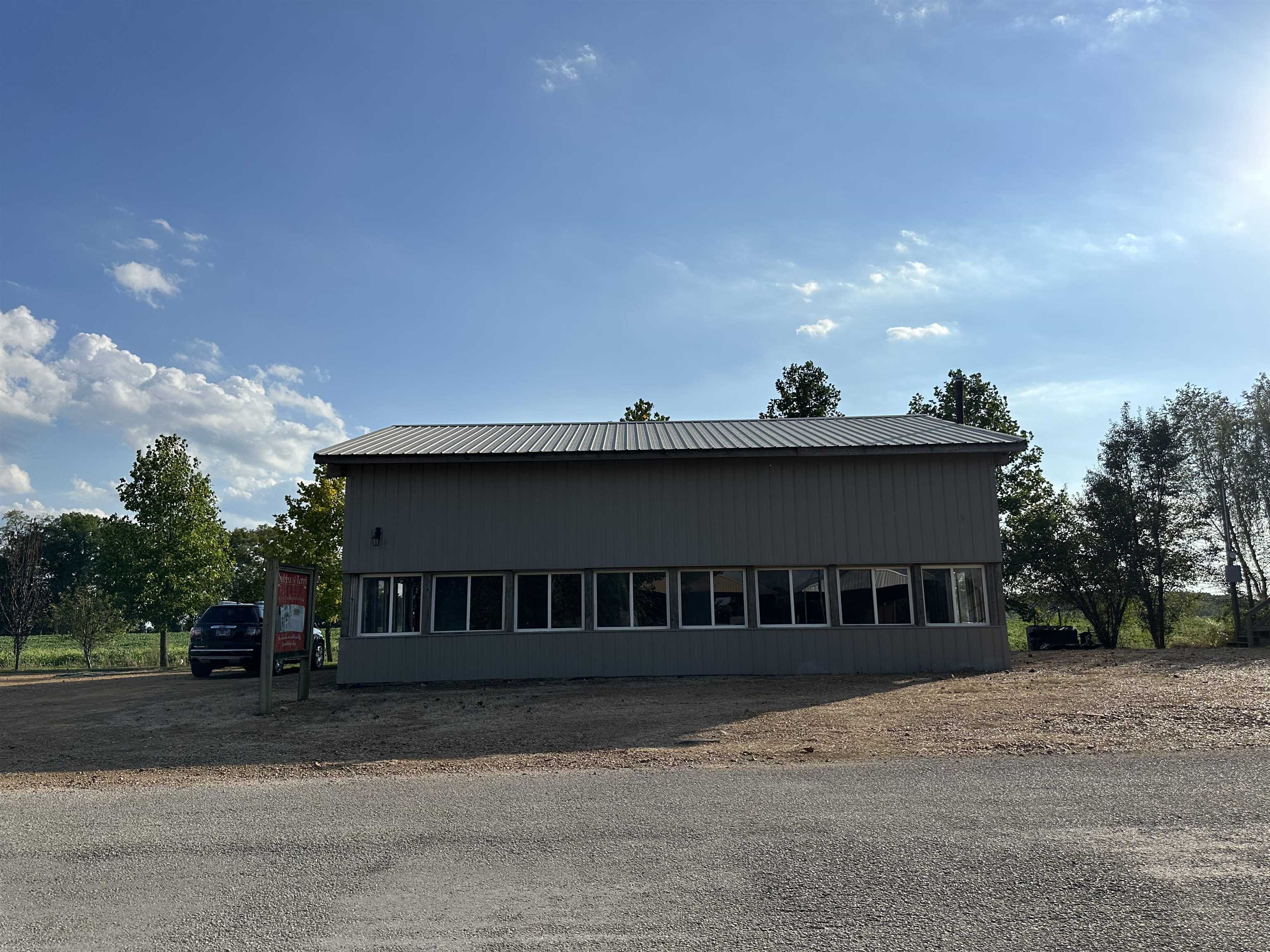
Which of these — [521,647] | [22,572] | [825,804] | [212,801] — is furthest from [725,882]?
[22,572]

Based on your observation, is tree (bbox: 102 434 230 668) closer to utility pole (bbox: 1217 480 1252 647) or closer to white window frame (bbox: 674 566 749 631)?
white window frame (bbox: 674 566 749 631)

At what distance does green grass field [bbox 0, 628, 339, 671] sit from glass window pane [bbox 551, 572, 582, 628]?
7.20 meters

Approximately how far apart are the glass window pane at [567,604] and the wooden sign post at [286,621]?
491 cm

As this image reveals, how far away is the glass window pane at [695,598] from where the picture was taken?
59.1 feet

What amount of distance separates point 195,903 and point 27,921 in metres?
0.82

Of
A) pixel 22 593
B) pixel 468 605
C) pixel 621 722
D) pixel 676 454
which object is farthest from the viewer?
pixel 22 593

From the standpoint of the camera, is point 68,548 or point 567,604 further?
point 68,548

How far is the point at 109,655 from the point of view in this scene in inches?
1186

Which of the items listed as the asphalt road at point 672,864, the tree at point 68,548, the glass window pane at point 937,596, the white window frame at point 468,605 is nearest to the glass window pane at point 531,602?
the white window frame at point 468,605

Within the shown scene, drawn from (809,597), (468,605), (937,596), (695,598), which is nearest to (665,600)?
(695,598)

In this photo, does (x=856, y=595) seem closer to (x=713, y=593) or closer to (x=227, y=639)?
(x=713, y=593)

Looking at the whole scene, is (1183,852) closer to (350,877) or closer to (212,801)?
(350,877)

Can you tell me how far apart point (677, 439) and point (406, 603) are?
23.0 ft

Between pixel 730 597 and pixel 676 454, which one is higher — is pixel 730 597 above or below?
below
